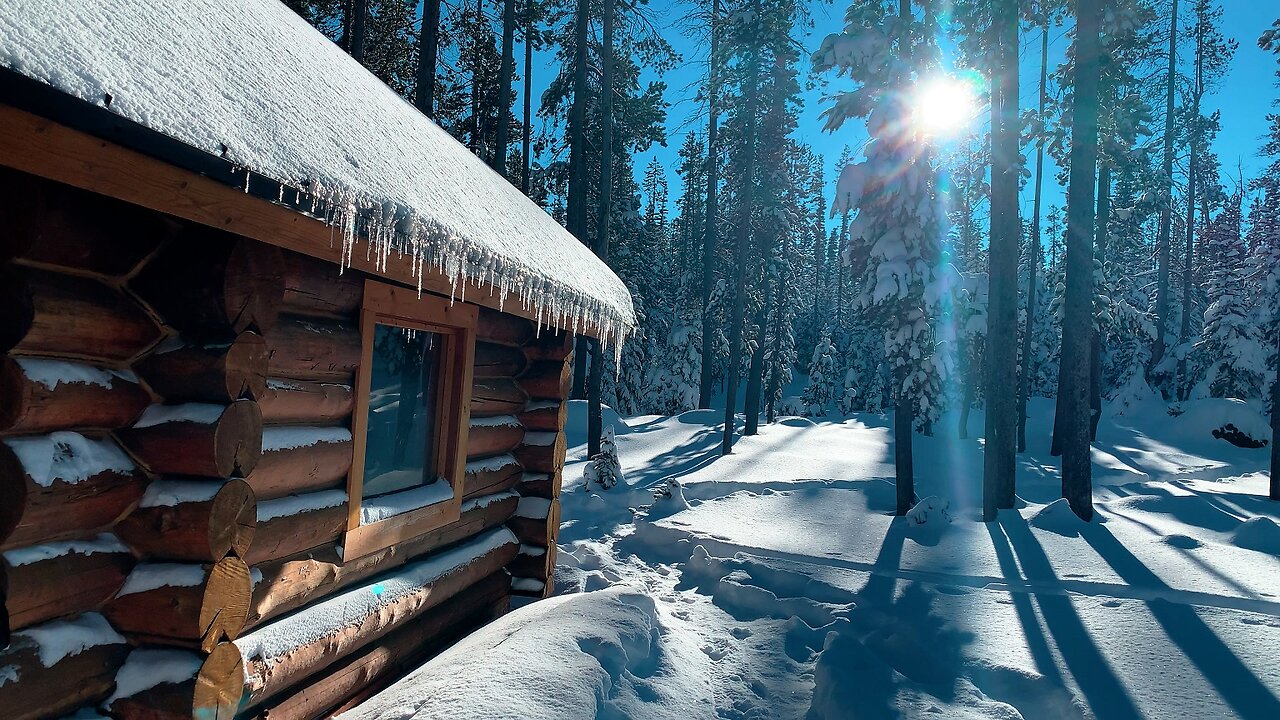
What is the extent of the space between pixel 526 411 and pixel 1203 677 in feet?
17.7

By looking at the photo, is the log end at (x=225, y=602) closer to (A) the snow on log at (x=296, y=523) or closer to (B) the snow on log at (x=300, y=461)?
(A) the snow on log at (x=296, y=523)

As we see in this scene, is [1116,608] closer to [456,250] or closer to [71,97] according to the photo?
[456,250]

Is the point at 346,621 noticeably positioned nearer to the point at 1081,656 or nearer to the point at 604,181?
the point at 1081,656

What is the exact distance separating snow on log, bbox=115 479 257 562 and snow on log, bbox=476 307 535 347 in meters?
2.55

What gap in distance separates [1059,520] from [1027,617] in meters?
4.34

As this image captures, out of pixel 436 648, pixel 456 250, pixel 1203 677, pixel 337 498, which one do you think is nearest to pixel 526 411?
pixel 436 648

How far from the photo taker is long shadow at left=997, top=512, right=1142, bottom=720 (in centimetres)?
412

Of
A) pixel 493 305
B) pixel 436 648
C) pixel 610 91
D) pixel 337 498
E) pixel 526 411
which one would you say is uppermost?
pixel 610 91

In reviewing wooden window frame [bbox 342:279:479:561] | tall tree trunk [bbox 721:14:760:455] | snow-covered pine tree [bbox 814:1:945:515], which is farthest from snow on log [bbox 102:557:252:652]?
tall tree trunk [bbox 721:14:760:455]

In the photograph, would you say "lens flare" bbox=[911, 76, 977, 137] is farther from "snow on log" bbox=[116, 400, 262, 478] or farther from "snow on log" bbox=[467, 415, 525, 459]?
"snow on log" bbox=[116, 400, 262, 478]

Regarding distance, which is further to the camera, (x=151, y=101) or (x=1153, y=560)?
(x=1153, y=560)

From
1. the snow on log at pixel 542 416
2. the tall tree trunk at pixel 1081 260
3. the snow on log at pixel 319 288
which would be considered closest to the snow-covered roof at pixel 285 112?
the snow on log at pixel 319 288

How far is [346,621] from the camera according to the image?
11.9 ft

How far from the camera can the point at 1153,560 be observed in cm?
730
